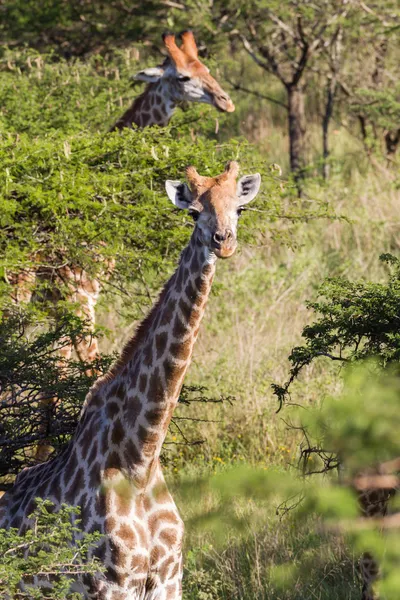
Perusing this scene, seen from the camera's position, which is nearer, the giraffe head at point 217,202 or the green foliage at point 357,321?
the giraffe head at point 217,202

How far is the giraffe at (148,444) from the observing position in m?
4.84

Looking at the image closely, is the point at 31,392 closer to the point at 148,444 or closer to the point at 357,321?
the point at 148,444

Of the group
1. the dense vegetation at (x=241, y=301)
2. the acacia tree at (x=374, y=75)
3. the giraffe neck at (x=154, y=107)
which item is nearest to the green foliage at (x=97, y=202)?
the dense vegetation at (x=241, y=301)

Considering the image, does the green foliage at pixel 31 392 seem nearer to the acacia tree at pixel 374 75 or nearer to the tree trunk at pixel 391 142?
the acacia tree at pixel 374 75

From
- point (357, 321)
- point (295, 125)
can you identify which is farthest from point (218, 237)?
point (295, 125)

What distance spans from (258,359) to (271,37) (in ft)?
28.9

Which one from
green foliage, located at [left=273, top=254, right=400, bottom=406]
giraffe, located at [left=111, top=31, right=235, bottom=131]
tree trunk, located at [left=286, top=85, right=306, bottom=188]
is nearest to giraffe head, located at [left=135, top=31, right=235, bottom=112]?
giraffe, located at [left=111, top=31, right=235, bottom=131]

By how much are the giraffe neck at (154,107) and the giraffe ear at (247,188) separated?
5.69 metres

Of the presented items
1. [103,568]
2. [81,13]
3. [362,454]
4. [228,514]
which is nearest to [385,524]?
[362,454]

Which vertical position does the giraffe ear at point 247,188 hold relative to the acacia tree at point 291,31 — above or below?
below

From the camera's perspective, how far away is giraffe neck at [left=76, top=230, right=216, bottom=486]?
482 cm

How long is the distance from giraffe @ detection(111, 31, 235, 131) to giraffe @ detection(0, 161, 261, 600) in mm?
5546

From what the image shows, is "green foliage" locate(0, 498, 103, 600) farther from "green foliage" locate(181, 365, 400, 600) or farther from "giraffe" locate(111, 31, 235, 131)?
"giraffe" locate(111, 31, 235, 131)

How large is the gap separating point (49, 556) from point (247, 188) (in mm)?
1869
